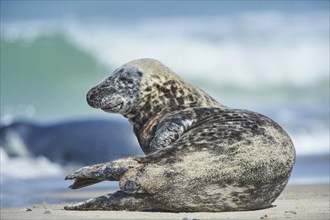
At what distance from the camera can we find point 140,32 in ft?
111

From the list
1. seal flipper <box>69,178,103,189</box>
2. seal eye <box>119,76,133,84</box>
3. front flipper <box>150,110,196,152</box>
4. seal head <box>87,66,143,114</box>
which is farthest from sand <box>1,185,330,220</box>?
seal eye <box>119,76,133,84</box>

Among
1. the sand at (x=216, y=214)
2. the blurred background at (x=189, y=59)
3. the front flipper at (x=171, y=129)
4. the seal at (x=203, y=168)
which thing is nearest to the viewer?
the sand at (x=216, y=214)

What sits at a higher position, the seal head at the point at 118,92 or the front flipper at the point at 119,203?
the seal head at the point at 118,92

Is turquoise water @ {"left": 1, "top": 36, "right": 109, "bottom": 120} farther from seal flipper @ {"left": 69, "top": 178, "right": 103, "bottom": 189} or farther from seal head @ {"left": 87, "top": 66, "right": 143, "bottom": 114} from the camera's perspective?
seal flipper @ {"left": 69, "top": 178, "right": 103, "bottom": 189}

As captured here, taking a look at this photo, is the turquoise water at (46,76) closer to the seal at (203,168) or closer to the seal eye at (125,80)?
the seal eye at (125,80)

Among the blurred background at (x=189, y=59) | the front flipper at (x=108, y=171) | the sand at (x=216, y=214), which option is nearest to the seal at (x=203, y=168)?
the front flipper at (x=108, y=171)

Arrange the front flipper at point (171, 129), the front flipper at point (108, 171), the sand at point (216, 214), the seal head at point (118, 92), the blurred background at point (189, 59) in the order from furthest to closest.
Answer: the blurred background at point (189, 59), the seal head at point (118, 92), the front flipper at point (171, 129), the front flipper at point (108, 171), the sand at point (216, 214)

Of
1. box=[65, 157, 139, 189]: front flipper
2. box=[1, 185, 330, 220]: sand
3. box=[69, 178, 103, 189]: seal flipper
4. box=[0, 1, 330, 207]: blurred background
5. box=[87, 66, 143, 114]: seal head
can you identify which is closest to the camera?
box=[1, 185, 330, 220]: sand

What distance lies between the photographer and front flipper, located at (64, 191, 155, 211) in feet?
24.4

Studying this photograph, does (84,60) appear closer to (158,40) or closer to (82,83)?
(82,83)

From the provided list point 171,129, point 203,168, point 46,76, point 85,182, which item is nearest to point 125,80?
point 171,129

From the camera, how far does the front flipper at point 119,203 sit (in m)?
7.43

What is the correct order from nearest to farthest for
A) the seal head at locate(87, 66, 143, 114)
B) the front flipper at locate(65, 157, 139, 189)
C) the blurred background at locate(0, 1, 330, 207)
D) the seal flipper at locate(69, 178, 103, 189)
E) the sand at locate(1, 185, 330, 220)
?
→ 1. the sand at locate(1, 185, 330, 220)
2. the front flipper at locate(65, 157, 139, 189)
3. the seal flipper at locate(69, 178, 103, 189)
4. the seal head at locate(87, 66, 143, 114)
5. the blurred background at locate(0, 1, 330, 207)

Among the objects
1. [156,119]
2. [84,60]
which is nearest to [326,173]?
[156,119]
